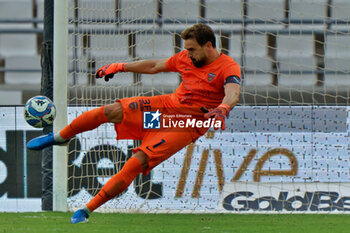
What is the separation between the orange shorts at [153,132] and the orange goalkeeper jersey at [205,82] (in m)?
0.10

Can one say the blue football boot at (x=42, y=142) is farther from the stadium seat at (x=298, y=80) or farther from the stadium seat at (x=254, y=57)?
the stadium seat at (x=298, y=80)

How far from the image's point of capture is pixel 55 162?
650 cm

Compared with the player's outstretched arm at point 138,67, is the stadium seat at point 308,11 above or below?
above

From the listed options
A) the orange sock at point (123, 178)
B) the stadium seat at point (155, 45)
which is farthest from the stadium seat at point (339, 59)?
the orange sock at point (123, 178)

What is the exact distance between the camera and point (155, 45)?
7324 millimetres

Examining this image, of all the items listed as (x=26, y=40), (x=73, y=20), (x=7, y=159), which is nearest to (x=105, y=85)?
(x=73, y=20)

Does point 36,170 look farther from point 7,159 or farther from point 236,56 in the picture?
point 236,56

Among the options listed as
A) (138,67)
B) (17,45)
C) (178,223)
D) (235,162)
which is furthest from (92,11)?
(17,45)

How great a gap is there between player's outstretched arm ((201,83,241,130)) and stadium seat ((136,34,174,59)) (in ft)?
8.19

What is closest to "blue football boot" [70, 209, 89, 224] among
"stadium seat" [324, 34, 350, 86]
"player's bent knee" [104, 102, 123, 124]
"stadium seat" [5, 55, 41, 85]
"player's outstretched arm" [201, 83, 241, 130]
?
"player's bent knee" [104, 102, 123, 124]

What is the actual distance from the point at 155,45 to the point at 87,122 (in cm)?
261

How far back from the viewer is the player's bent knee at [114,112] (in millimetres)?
4836

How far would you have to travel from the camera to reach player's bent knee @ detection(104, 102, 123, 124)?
190 inches

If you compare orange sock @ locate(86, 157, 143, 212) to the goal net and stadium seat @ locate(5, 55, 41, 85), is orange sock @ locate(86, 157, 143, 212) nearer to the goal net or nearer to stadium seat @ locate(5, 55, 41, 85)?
the goal net
